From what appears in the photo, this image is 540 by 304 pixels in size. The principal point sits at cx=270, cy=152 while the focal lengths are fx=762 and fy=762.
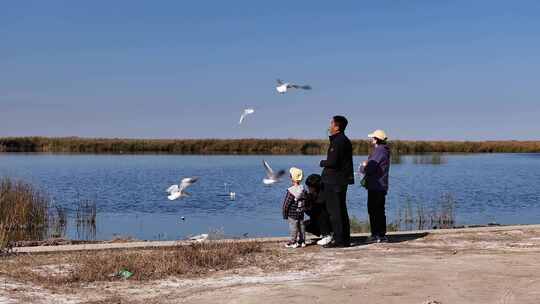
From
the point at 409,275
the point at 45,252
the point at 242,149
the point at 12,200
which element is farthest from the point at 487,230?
the point at 242,149

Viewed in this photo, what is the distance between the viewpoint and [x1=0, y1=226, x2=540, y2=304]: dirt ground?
299 inches

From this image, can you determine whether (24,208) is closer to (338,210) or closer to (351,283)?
(338,210)

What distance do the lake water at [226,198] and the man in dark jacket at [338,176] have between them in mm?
5507

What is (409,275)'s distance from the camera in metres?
8.66

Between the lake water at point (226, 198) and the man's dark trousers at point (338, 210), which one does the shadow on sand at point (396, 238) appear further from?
the lake water at point (226, 198)

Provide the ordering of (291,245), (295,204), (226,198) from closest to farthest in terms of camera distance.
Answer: (295,204), (291,245), (226,198)

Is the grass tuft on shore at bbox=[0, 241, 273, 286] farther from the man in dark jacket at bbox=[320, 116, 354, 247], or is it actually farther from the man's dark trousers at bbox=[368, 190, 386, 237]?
the man's dark trousers at bbox=[368, 190, 386, 237]

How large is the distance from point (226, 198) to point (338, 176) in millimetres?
14905

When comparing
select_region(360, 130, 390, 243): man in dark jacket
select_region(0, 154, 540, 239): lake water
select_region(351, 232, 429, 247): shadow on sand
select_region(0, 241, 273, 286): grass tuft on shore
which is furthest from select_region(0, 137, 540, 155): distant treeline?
select_region(0, 241, 273, 286): grass tuft on shore

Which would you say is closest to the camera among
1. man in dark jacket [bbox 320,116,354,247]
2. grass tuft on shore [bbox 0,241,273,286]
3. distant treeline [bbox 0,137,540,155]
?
grass tuft on shore [bbox 0,241,273,286]

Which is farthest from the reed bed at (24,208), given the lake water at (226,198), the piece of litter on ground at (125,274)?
the piece of litter on ground at (125,274)

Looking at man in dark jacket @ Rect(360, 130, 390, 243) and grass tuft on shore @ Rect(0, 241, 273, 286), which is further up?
man in dark jacket @ Rect(360, 130, 390, 243)

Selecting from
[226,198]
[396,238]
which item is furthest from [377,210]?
[226,198]

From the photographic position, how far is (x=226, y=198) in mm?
25172
